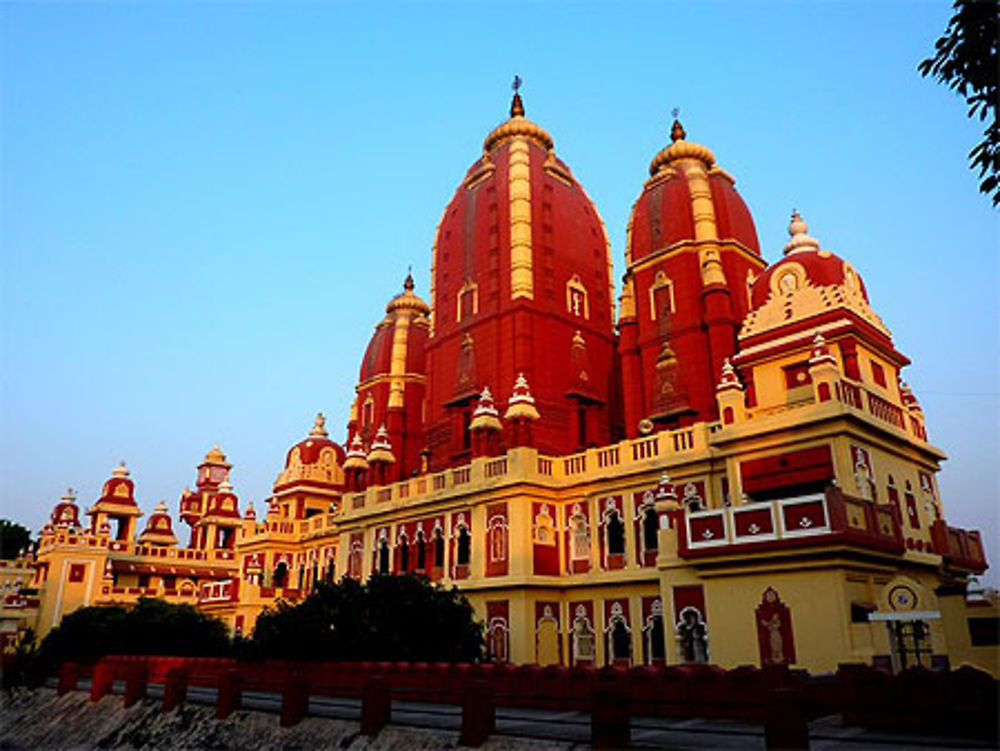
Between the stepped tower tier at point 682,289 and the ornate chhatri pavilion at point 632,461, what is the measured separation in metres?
0.10

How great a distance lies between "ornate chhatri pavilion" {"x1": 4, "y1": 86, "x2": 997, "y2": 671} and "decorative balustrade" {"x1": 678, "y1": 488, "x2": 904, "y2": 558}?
0.05 metres

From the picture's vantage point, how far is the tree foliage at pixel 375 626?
18.5 meters

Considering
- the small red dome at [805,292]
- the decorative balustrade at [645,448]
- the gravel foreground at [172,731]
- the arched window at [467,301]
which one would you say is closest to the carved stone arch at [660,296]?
the small red dome at [805,292]

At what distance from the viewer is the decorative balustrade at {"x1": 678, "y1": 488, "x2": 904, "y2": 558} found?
51.1 ft

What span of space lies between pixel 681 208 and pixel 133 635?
27085mm

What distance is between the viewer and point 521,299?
29.5 m

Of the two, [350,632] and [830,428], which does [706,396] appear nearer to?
[830,428]

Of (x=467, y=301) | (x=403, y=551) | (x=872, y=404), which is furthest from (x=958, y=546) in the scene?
(x=467, y=301)

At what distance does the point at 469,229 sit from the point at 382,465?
1161 centimetres

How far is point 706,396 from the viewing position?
25750 mm

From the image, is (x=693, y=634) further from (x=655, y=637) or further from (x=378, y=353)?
(x=378, y=353)

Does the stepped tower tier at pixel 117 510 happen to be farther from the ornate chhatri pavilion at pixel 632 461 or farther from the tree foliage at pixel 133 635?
the tree foliage at pixel 133 635

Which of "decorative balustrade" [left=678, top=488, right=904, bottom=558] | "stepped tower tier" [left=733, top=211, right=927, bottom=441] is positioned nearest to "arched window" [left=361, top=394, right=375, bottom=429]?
"stepped tower tier" [left=733, top=211, right=927, bottom=441]

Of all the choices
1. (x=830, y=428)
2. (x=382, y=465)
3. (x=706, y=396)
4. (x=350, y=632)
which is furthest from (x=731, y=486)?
(x=382, y=465)
